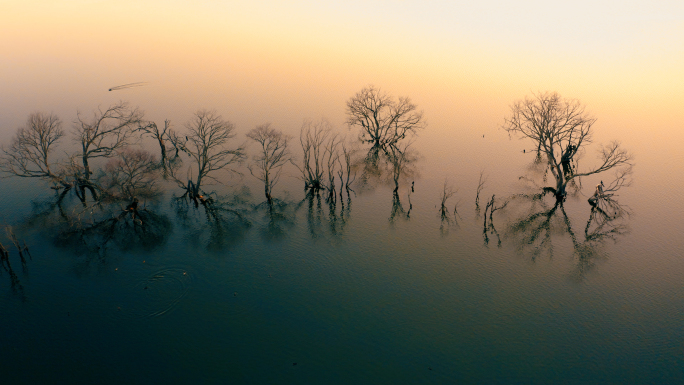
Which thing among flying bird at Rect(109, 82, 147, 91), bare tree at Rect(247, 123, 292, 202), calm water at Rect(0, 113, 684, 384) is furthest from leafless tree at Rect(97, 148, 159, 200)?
flying bird at Rect(109, 82, 147, 91)

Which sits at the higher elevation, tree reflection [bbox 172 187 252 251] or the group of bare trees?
the group of bare trees

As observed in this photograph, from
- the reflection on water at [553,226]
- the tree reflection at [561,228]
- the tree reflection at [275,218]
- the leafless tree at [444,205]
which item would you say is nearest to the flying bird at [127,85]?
the tree reflection at [275,218]

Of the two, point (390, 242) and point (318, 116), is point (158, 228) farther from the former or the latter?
point (318, 116)

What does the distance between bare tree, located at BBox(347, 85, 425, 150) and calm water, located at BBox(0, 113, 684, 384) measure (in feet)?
86.0

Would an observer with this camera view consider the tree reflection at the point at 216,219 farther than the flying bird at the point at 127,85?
No

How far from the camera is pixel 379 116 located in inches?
3164

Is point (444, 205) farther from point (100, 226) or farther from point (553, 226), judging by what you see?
point (100, 226)

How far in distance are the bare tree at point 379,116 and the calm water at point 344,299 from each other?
26223 millimetres

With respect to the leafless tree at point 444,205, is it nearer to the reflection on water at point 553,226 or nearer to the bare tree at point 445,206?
the bare tree at point 445,206

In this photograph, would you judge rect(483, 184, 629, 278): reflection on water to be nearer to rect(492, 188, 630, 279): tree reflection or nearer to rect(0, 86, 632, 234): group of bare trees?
rect(492, 188, 630, 279): tree reflection

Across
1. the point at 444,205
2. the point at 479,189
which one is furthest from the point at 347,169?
the point at 479,189

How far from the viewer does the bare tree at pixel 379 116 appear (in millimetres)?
76500

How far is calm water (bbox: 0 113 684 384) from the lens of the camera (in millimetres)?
30891

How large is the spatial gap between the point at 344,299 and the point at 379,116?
49084 mm
